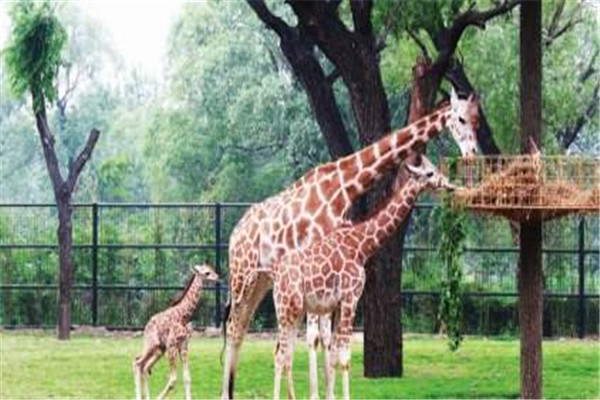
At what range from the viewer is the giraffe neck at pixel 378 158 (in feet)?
22.3

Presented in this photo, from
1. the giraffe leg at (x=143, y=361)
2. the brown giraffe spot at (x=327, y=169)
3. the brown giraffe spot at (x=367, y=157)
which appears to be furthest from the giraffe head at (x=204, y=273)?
the brown giraffe spot at (x=367, y=157)

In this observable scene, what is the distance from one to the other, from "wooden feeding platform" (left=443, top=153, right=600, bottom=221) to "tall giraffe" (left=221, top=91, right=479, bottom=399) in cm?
31

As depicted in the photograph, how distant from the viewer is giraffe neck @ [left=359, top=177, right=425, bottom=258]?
6.70 m

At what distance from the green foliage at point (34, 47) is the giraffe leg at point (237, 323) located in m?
7.90

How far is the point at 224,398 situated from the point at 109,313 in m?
8.97

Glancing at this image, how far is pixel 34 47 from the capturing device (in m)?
14.3

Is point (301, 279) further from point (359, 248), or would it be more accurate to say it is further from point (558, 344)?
point (558, 344)

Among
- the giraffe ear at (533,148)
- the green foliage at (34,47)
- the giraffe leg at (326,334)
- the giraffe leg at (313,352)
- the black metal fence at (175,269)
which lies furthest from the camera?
the black metal fence at (175,269)

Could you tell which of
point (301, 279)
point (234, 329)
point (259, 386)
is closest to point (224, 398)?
point (234, 329)

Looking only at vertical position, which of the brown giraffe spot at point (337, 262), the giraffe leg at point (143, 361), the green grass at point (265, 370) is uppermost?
the brown giraffe spot at point (337, 262)

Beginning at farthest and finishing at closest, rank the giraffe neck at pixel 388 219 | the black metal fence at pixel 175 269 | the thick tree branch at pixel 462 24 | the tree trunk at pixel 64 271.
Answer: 1. the black metal fence at pixel 175 269
2. the tree trunk at pixel 64 271
3. the thick tree branch at pixel 462 24
4. the giraffe neck at pixel 388 219

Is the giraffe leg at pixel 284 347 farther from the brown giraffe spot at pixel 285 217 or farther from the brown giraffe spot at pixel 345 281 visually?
the brown giraffe spot at pixel 285 217

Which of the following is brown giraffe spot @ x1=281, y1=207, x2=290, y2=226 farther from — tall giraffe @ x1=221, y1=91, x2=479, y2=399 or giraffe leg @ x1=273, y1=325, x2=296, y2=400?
giraffe leg @ x1=273, y1=325, x2=296, y2=400

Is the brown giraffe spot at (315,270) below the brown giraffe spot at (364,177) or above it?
below
